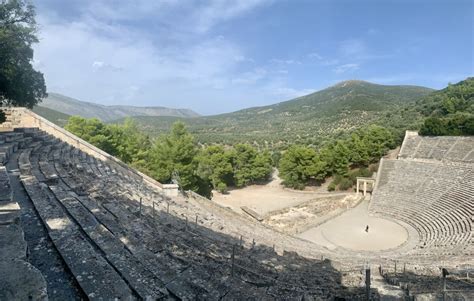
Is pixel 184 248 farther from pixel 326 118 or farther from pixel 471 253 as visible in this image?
pixel 326 118

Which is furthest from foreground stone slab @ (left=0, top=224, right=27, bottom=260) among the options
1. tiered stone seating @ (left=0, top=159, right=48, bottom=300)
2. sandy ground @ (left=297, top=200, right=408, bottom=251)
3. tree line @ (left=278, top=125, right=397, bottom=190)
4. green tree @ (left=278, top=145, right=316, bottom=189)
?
green tree @ (left=278, top=145, right=316, bottom=189)

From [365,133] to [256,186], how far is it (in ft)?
44.5

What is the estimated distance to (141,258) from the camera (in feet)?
15.5

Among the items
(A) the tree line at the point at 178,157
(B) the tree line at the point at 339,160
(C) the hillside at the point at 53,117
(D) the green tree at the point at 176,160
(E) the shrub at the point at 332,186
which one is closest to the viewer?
(D) the green tree at the point at 176,160

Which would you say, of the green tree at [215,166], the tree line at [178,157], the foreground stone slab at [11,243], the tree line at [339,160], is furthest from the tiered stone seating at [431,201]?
the green tree at [215,166]

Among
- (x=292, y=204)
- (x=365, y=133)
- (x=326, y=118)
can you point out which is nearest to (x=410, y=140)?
(x=365, y=133)

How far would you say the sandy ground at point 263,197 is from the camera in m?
28.6

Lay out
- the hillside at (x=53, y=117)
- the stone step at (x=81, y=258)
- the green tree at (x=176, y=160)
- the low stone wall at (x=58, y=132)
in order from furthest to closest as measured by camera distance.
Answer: the hillside at (x=53, y=117)
the green tree at (x=176, y=160)
the low stone wall at (x=58, y=132)
the stone step at (x=81, y=258)

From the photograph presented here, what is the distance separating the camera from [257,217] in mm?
24047

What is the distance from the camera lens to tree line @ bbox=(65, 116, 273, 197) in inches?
965

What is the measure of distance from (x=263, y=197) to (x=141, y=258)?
2846cm

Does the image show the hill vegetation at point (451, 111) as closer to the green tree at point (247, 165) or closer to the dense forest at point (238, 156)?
the dense forest at point (238, 156)

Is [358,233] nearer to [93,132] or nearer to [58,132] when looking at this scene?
[58,132]

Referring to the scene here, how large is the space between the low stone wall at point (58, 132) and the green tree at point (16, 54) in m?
4.97
